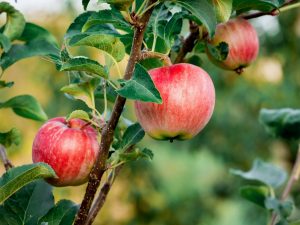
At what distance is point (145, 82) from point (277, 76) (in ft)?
14.6

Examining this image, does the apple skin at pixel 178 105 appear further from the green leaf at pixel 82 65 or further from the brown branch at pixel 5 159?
the brown branch at pixel 5 159

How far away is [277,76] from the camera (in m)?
4.83

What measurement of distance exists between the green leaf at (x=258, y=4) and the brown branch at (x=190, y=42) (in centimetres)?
6

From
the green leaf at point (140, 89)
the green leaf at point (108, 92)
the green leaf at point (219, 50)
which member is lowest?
the green leaf at point (108, 92)

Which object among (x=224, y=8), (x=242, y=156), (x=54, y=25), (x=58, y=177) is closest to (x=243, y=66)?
(x=224, y=8)

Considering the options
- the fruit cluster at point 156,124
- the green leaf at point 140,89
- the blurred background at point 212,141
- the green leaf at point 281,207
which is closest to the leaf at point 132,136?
the fruit cluster at point 156,124

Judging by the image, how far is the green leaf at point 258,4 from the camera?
697mm

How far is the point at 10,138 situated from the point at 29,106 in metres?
0.10

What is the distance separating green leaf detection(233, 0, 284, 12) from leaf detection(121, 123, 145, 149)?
0.21 meters

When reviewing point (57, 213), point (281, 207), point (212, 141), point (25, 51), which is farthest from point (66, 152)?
point (212, 141)

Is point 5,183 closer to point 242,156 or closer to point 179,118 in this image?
point 179,118

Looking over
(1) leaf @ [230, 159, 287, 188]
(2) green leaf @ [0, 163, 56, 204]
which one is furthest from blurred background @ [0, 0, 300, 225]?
(2) green leaf @ [0, 163, 56, 204]

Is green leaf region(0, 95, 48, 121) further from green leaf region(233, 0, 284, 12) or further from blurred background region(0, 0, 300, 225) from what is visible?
blurred background region(0, 0, 300, 225)

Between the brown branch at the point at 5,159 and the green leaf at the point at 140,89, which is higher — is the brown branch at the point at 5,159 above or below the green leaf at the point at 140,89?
below
